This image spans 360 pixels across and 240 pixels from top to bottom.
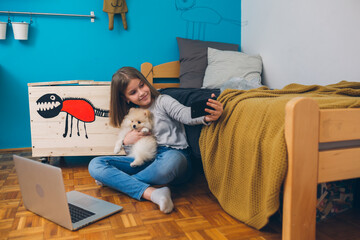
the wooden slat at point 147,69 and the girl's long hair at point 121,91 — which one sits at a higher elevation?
the wooden slat at point 147,69

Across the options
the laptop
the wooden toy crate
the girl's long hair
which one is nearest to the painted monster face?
the wooden toy crate

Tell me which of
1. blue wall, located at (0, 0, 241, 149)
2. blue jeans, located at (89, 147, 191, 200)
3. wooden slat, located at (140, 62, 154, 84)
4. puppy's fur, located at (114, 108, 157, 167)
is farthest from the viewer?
wooden slat, located at (140, 62, 154, 84)

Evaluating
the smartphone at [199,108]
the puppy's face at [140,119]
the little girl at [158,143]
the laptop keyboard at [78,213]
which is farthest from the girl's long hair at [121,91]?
the laptop keyboard at [78,213]

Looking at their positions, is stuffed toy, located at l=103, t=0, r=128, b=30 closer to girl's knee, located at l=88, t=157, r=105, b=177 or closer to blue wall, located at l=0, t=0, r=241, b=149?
blue wall, located at l=0, t=0, r=241, b=149

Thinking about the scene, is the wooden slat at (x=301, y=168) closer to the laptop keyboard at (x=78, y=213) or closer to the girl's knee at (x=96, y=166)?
the laptop keyboard at (x=78, y=213)

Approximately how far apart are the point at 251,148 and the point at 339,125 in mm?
300

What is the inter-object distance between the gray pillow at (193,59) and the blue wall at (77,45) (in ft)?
0.51

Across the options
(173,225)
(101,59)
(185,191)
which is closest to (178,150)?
(185,191)

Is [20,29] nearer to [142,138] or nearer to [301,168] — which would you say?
[142,138]

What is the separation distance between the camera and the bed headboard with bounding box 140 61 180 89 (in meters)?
2.52

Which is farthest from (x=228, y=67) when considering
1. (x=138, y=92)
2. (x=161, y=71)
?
(x=138, y=92)

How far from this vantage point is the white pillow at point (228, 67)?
2.24 meters

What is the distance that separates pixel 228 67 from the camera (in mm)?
2270

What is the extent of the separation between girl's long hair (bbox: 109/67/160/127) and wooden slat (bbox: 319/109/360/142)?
0.92 metres
